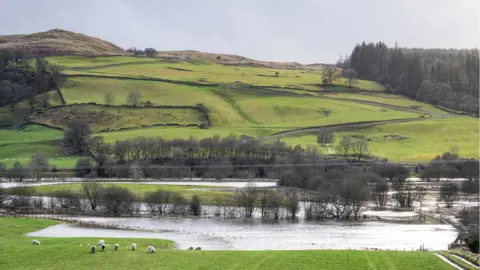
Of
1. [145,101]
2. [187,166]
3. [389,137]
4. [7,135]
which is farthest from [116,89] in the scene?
[389,137]

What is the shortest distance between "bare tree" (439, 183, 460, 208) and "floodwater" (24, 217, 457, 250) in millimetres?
19531

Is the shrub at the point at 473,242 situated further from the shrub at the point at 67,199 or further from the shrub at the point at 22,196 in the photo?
A: the shrub at the point at 22,196

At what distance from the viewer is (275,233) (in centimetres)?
7088

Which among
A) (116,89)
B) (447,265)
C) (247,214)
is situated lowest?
(247,214)

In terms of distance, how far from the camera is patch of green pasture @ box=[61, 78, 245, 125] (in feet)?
564

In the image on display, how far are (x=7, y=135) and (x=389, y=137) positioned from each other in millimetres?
97447

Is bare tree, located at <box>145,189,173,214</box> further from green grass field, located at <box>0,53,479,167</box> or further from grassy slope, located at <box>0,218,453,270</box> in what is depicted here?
green grass field, located at <box>0,53,479,167</box>

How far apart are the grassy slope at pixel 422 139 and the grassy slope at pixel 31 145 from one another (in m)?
54.1

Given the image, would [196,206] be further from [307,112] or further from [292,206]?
[307,112]

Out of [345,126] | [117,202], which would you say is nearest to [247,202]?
[117,202]

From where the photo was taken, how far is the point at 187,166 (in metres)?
128

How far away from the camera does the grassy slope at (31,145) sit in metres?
130

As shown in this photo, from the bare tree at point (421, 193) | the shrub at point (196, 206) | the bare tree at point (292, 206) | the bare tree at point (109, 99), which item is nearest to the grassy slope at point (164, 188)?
the shrub at point (196, 206)

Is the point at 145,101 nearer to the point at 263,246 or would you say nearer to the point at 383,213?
the point at 383,213
